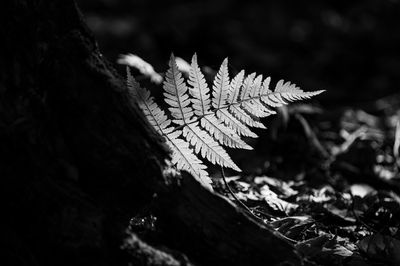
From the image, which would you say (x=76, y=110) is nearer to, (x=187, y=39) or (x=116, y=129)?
(x=116, y=129)

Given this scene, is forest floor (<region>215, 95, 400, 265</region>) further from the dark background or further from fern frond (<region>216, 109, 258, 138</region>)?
the dark background

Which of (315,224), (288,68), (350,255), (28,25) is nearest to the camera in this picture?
(28,25)

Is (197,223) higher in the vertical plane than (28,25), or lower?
lower

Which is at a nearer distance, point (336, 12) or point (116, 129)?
point (116, 129)

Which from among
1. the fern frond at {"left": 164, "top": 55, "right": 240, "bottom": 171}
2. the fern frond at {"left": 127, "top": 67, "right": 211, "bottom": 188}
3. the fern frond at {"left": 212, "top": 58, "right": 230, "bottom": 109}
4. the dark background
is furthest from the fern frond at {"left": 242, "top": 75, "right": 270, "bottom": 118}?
the dark background

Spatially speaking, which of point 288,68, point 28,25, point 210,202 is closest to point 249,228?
point 210,202

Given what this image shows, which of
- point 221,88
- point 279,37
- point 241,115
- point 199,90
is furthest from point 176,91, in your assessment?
point 279,37

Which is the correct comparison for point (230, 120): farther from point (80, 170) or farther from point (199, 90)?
point (80, 170)

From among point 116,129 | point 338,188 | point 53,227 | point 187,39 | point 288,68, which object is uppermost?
point 288,68
